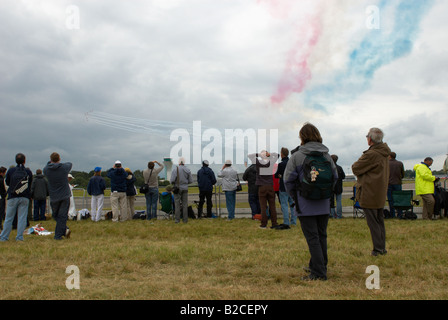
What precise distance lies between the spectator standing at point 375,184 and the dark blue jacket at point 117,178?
9088 mm

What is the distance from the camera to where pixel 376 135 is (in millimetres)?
6844

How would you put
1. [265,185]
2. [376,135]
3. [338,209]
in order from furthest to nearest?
[338,209]
[265,185]
[376,135]

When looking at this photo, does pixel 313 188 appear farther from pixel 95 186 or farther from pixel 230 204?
pixel 95 186

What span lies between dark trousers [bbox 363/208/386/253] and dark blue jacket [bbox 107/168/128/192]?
9.27 m

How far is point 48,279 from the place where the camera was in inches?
210

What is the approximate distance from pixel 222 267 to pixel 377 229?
9.62 ft

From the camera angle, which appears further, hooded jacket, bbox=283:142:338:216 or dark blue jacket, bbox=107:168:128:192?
dark blue jacket, bbox=107:168:128:192

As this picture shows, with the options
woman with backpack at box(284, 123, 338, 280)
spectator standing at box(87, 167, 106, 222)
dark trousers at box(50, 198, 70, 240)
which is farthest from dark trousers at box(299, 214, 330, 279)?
spectator standing at box(87, 167, 106, 222)

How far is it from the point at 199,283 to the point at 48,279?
2.25 m

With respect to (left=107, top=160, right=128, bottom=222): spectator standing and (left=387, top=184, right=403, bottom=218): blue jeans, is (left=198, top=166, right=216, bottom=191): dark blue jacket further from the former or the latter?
(left=387, top=184, right=403, bottom=218): blue jeans

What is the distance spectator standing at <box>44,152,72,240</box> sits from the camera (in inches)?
366

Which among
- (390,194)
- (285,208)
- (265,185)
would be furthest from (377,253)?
(390,194)
